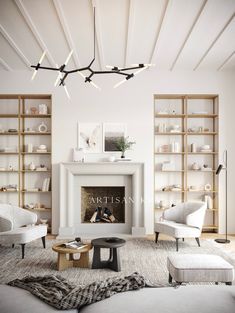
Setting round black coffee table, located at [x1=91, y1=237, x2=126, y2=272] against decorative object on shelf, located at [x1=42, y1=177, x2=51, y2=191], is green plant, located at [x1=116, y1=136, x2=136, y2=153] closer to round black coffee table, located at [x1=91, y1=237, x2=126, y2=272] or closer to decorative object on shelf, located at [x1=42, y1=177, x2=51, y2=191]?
decorative object on shelf, located at [x1=42, y1=177, x2=51, y2=191]

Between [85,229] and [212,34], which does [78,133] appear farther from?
[212,34]

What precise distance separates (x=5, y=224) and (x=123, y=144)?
2.77m

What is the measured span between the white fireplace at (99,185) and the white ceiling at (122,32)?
80.9 inches

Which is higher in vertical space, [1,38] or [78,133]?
[1,38]

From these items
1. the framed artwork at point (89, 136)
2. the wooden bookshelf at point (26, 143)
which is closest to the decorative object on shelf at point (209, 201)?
the framed artwork at point (89, 136)

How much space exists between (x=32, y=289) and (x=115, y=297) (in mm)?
659

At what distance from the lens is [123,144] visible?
671cm

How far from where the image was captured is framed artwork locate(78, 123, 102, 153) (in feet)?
22.4

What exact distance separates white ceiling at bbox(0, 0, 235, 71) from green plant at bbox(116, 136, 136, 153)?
1536 millimetres

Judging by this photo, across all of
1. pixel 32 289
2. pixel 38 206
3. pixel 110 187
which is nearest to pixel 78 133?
pixel 110 187

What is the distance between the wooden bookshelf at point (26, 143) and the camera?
690cm

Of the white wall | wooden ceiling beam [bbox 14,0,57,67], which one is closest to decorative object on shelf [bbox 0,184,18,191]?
the white wall

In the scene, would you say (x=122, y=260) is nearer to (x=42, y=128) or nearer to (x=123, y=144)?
(x=123, y=144)

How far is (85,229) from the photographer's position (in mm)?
6684
